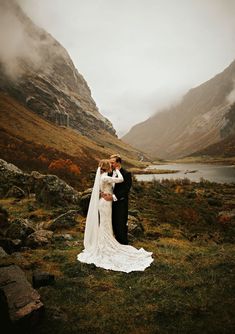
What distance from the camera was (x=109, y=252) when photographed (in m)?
8.75

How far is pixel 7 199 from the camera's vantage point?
65.0ft

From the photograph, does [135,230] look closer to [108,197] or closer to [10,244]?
[108,197]

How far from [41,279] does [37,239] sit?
366 centimetres

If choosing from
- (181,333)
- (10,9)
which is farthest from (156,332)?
(10,9)

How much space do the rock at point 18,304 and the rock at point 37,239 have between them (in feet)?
12.6

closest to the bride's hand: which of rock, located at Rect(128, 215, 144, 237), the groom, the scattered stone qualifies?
the groom

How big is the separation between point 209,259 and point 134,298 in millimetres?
3500

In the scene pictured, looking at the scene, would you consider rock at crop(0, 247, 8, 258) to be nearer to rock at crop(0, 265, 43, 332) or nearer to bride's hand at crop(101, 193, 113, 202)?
rock at crop(0, 265, 43, 332)

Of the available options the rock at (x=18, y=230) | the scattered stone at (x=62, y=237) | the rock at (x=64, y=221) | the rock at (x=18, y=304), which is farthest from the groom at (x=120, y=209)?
the rock at (x=64, y=221)

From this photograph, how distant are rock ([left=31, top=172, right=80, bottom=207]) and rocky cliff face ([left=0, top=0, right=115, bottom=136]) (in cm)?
10815

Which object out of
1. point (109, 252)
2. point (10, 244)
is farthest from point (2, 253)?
point (109, 252)

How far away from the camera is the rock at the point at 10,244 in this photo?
8922 mm

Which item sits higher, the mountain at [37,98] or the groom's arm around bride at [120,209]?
the mountain at [37,98]

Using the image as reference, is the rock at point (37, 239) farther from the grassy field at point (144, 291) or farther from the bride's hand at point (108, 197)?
the bride's hand at point (108, 197)
